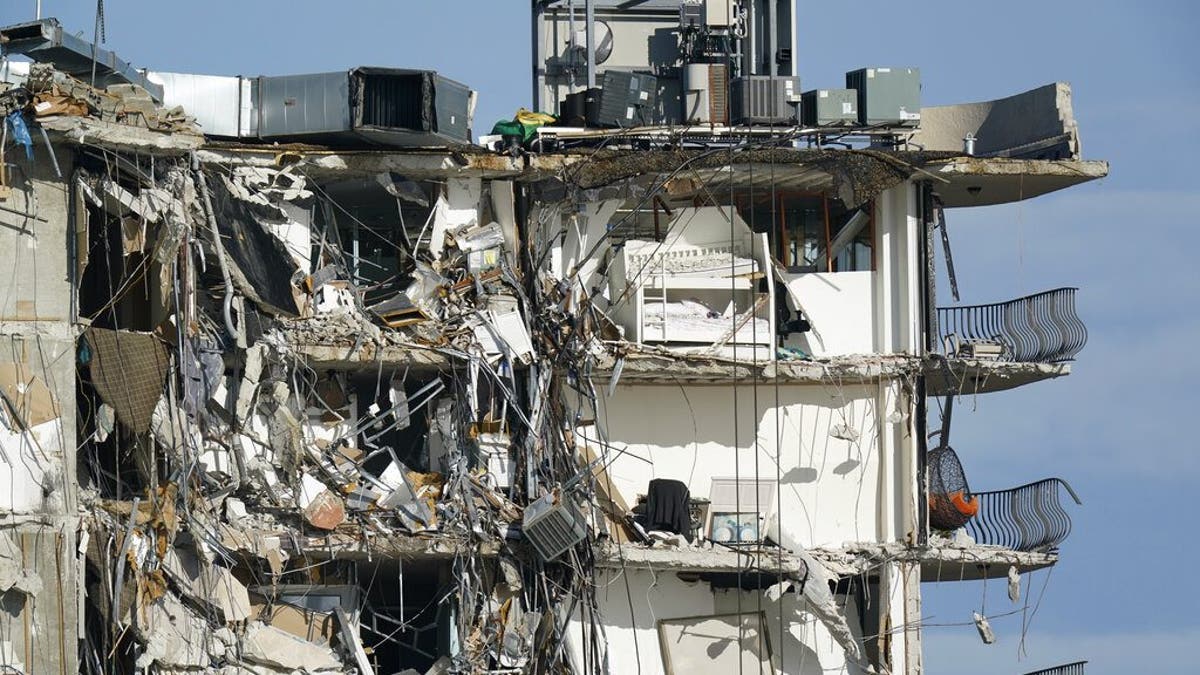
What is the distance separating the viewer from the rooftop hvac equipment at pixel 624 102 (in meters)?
36.7

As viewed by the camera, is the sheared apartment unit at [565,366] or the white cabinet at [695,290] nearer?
the sheared apartment unit at [565,366]

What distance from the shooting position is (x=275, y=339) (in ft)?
113

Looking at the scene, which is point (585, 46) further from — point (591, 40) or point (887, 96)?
point (887, 96)

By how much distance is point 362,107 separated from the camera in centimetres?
3544

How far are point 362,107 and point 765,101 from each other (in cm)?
524

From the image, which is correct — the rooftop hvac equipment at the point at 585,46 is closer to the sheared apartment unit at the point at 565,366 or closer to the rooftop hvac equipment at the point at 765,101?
the sheared apartment unit at the point at 565,366

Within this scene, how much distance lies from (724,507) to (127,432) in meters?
8.03

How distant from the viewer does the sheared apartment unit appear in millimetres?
33812

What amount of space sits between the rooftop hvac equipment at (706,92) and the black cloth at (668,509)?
497 centimetres

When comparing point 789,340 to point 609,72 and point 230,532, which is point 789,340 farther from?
point 230,532

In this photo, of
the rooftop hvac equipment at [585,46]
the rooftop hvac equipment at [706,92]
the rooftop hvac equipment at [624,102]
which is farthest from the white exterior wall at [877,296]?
the rooftop hvac equipment at [585,46]

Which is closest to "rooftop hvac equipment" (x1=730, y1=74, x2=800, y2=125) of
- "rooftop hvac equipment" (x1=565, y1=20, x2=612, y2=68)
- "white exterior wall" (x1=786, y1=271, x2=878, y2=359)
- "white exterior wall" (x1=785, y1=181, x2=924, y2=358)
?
"white exterior wall" (x1=785, y1=181, x2=924, y2=358)

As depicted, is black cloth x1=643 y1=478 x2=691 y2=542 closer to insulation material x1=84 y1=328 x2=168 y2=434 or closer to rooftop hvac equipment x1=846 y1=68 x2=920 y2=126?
rooftop hvac equipment x1=846 y1=68 x2=920 y2=126

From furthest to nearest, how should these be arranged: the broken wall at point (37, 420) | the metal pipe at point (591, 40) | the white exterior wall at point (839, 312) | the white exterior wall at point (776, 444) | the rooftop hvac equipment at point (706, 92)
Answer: the metal pipe at point (591, 40)
the rooftop hvac equipment at point (706, 92)
the white exterior wall at point (839, 312)
the white exterior wall at point (776, 444)
the broken wall at point (37, 420)
